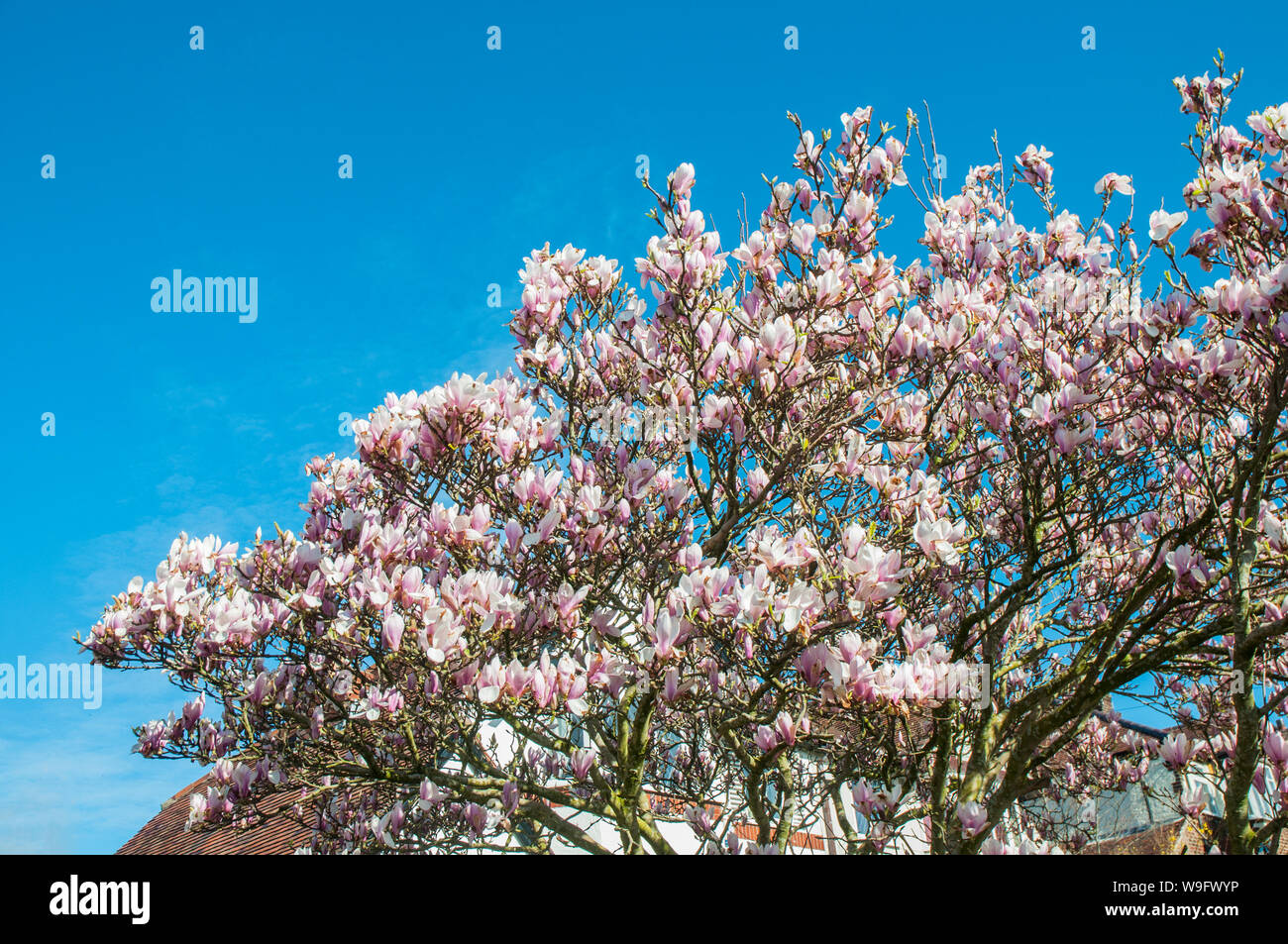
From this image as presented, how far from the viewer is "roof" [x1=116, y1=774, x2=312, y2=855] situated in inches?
526

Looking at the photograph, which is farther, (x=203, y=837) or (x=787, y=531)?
(x=203, y=837)

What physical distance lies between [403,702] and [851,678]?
2.58 metres

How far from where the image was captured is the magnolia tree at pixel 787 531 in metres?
4.33

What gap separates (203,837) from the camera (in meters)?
16.4

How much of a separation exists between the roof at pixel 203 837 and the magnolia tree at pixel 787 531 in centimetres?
411

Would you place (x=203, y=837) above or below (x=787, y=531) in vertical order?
below

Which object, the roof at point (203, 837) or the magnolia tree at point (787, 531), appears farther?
the roof at point (203, 837)

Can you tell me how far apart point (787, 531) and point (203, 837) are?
51.8 feet

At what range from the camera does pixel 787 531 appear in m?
5.46

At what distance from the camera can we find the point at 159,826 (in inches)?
856

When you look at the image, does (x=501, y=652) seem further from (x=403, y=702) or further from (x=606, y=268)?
(x=606, y=268)

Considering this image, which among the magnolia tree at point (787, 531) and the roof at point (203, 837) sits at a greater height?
the magnolia tree at point (787, 531)

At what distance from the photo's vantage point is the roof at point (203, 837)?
13359mm
